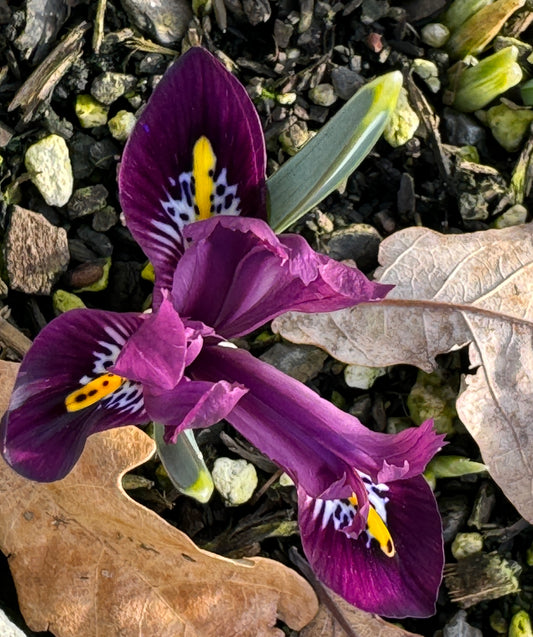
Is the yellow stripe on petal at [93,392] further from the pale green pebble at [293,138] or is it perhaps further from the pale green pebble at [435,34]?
the pale green pebble at [435,34]

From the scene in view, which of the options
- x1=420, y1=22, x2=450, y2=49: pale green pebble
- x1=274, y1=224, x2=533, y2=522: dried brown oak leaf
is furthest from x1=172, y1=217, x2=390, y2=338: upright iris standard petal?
x1=420, y1=22, x2=450, y2=49: pale green pebble

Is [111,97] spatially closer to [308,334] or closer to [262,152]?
[262,152]

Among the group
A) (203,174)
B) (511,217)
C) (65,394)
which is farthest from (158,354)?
(511,217)

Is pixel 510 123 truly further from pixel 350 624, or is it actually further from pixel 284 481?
pixel 350 624

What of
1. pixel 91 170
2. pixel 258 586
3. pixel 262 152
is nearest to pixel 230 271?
pixel 262 152

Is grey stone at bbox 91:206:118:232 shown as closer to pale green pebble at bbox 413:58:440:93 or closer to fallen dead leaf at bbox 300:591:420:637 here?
pale green pebble at bbox 413:58:440:93

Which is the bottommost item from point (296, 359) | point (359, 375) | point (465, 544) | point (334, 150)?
point (465, 544)

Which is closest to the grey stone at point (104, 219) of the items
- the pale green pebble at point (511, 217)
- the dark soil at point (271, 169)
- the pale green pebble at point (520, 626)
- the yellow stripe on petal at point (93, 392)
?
the dark soil at point (271, 169)
